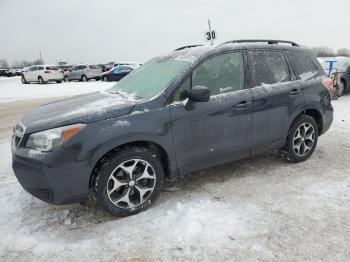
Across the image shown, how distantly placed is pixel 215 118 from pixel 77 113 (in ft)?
4.89

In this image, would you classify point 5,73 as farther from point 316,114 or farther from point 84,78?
point 316,114

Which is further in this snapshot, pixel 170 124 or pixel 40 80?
pixel 40 80

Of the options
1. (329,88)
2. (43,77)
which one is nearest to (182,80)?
(329,88)

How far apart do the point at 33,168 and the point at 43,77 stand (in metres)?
26.4

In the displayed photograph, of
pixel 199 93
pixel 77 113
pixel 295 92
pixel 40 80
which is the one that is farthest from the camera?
pixel 40 80

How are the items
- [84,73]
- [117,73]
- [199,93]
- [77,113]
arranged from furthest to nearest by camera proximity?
[84,73] → [117,73] → [199,93] → [77,113]

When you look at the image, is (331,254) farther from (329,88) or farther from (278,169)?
(329,88)

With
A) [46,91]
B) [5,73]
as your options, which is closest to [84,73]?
[46,91]

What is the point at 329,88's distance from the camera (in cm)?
496

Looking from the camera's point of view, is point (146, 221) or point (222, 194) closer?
point (146, 221)

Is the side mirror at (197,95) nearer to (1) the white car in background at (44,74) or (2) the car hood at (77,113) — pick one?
(2) the car hood at (77,113)

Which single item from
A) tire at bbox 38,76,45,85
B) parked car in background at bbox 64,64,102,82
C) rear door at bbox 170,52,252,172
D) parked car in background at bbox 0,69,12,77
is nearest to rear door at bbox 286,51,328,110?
rear door at bbox 170,52,252,172

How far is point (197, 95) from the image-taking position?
11.5 ft

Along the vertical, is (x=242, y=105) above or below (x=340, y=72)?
above
